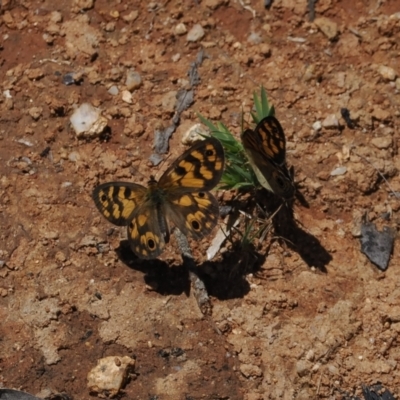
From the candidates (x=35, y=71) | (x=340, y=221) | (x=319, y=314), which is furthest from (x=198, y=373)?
(x=35, y=71)

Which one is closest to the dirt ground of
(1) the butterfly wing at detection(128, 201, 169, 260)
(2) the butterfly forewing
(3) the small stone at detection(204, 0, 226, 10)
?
(3) the small stone at detection(204, 0, 226, 10)

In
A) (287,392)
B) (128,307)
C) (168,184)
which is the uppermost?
(168,184)

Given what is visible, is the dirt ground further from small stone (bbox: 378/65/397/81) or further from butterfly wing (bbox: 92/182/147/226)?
butterfly wing (bbox: 92/182/147/226)

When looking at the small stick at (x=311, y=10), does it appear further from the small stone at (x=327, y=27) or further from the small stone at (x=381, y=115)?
the small stone at (x=381, y=115)

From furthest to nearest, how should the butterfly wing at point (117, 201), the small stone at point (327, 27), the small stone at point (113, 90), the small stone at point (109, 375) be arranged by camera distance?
the small stone at point (327, 27)
the small stone at point (113, 90)
the butterfly wing at point (117, 201)
the small stone at point (109, 375)

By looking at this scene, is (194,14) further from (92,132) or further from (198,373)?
(198,373)

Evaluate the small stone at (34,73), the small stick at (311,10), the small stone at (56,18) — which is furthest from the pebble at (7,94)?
the small stick at (311,10)
